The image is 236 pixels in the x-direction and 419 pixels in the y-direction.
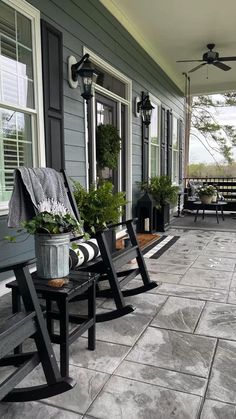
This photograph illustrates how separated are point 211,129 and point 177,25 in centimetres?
911

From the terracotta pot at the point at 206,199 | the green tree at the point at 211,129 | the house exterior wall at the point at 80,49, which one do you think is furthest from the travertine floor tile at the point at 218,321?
the green tree at the point at 211,129

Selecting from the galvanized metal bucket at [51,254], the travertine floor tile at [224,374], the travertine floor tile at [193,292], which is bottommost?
the travertine floor tile at [224,374]

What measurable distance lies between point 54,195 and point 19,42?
138 centimetres

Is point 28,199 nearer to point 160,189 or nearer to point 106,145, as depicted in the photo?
point 106,145

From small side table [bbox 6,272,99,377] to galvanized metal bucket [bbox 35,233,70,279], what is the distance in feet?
0.17

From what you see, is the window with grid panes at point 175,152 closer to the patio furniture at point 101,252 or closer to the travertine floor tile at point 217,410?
the patio furniture at point 101,252

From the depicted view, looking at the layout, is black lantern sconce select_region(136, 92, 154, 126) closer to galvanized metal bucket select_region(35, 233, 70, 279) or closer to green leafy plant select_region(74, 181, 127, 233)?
Result: green leafy plant select_region(74, 181, 127, 233)

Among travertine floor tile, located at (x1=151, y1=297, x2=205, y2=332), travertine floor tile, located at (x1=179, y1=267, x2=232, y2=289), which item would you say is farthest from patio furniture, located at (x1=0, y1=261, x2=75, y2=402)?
travertine floor tile, located at (x1=179, y1=267, x2=232, y2=289)

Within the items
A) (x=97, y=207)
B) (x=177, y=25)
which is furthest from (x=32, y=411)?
(x=177, y=25)

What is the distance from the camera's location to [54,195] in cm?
243

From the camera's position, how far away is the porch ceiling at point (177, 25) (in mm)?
4363

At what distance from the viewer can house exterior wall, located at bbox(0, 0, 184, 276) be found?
3.09m

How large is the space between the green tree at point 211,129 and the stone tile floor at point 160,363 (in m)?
11.6

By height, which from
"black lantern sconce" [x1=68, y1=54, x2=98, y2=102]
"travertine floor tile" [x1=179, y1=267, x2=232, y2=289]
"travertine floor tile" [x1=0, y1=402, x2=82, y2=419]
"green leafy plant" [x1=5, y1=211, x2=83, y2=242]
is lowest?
"travertine floor tile" [x1=0, y1=402, x2=82, y2=419]
